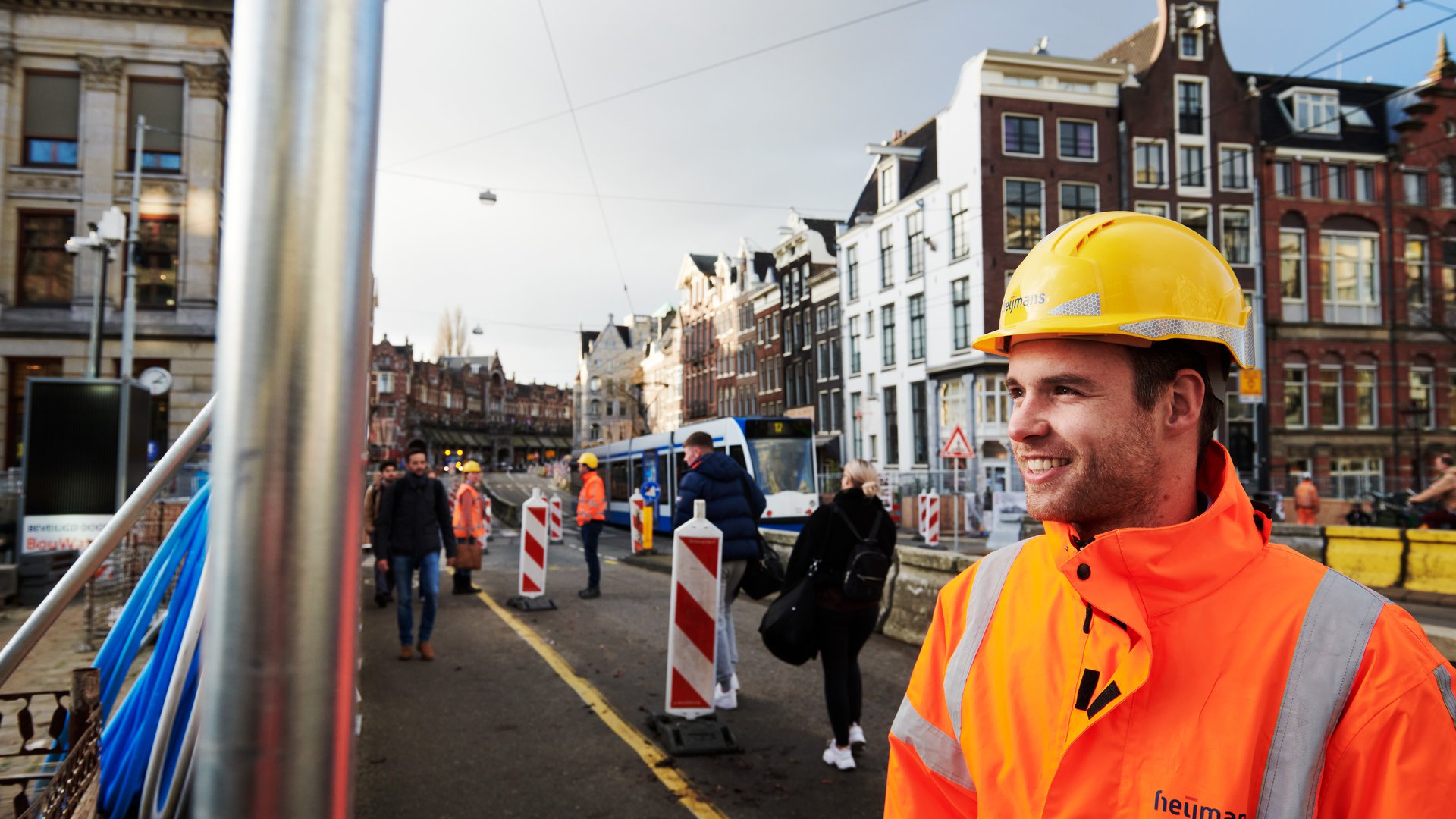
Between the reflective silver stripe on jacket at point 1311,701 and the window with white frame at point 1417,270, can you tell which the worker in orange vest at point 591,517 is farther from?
the window with white frame at point 1417,270

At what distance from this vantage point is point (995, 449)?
107 feet

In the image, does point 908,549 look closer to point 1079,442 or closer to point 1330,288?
point 1079,442

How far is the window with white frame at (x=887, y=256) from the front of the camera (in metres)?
39.3

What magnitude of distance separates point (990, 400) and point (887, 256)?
31.9 feet

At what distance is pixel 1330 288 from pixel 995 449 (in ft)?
48.3

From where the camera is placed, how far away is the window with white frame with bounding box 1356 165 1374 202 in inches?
1353

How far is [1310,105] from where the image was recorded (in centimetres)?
3575

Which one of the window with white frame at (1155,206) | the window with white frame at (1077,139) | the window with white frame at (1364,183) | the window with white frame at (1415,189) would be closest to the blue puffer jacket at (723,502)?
the window with white frame at (1077,139)

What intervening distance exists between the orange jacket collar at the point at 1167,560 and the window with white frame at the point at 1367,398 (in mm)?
39325

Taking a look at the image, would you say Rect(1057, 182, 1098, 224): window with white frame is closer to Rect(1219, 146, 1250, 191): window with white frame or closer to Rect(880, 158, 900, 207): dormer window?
Rect(1219, 146, 1250, 191): window with white frame

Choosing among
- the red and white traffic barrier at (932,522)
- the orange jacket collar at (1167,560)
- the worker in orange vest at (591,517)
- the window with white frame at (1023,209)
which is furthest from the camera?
the window with white frame at (1023,209)

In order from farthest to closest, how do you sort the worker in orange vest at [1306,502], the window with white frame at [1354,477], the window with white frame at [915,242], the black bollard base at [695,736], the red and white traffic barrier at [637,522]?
the window with white frame at [915,242]
the window with white frame at [1354,477]
the worker in orange vest at [1306,502]
the red and white traffic barrier at [637,522]
the black bollard base at [695,736]

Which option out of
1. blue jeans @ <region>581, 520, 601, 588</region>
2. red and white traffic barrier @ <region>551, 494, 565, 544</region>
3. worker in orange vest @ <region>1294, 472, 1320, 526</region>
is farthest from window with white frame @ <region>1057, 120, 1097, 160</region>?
blue jeans @ <region>581, 520, 601, 588</region>

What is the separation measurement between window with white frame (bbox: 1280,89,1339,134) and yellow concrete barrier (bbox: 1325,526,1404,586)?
2909 centimetres
